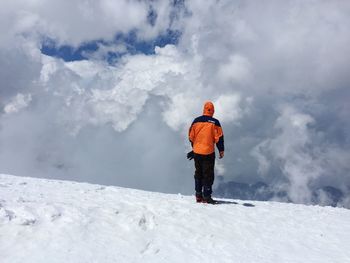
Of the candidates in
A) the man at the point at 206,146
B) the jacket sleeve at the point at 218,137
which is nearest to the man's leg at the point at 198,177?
the man at the point at 206,146

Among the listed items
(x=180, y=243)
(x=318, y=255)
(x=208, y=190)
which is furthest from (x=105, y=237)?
(x=208, y=190)

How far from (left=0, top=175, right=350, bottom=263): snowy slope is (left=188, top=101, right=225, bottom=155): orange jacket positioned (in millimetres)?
1948

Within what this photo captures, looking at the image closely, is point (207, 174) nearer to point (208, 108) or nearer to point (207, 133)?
point (207, 133)

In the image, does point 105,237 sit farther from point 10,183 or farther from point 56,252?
point 10,183

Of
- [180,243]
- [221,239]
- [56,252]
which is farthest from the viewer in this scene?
[221,239]

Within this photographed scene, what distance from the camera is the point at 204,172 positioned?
46.3 ft

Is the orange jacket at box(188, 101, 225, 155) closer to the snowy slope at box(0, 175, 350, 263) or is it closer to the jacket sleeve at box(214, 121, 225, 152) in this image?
the jacket sleeve at box(214, 121, 225, 152)

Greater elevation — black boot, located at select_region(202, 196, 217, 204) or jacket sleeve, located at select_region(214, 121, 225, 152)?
jacket sleeve, located at select_region(214, 121, 225, 152)

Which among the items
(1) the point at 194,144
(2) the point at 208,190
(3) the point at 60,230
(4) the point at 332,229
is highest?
(1) the point at 194,144

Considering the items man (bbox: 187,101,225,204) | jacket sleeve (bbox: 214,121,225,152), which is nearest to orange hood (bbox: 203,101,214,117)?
man (bbox: 187,101,225,204)

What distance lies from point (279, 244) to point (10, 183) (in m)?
9.05

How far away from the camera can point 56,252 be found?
781cm

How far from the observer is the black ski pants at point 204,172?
14086 millimetres

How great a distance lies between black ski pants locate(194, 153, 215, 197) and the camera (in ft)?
46.2
